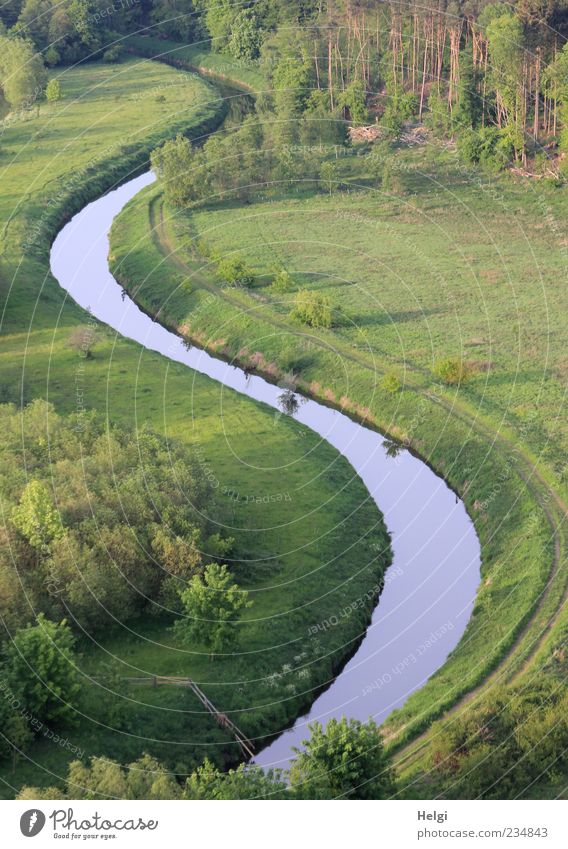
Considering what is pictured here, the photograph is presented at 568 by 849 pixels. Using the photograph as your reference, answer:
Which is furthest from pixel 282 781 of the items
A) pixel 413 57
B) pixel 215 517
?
pixel 413 57

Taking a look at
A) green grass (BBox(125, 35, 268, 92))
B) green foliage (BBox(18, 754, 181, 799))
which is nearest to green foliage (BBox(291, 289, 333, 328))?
green foliage (BBox(18, 754, 181, 799))

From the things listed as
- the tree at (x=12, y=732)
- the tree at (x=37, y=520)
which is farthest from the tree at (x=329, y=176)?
the tree at (x=12, y=732)

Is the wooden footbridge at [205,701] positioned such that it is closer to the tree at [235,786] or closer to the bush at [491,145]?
the tree at [235,786]

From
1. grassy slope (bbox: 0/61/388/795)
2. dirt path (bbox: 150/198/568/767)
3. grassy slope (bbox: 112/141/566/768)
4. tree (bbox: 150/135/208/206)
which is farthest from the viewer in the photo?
tree (bbox: 150/135/208/206)

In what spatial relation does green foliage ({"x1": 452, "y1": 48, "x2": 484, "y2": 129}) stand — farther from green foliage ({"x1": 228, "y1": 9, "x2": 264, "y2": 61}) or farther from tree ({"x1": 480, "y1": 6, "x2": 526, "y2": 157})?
green foliage ({"x1": 228, "y1": 9, "x2": 264, "y2": 61})

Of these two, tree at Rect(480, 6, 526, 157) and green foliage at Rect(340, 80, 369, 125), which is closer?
tree at Rect(480, 6, 526, 157)

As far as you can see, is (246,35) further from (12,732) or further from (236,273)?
(12,732)

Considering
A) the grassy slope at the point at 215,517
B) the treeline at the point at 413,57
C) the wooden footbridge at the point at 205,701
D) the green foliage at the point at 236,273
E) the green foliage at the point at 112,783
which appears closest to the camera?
the green foliage at the point at 112,783
